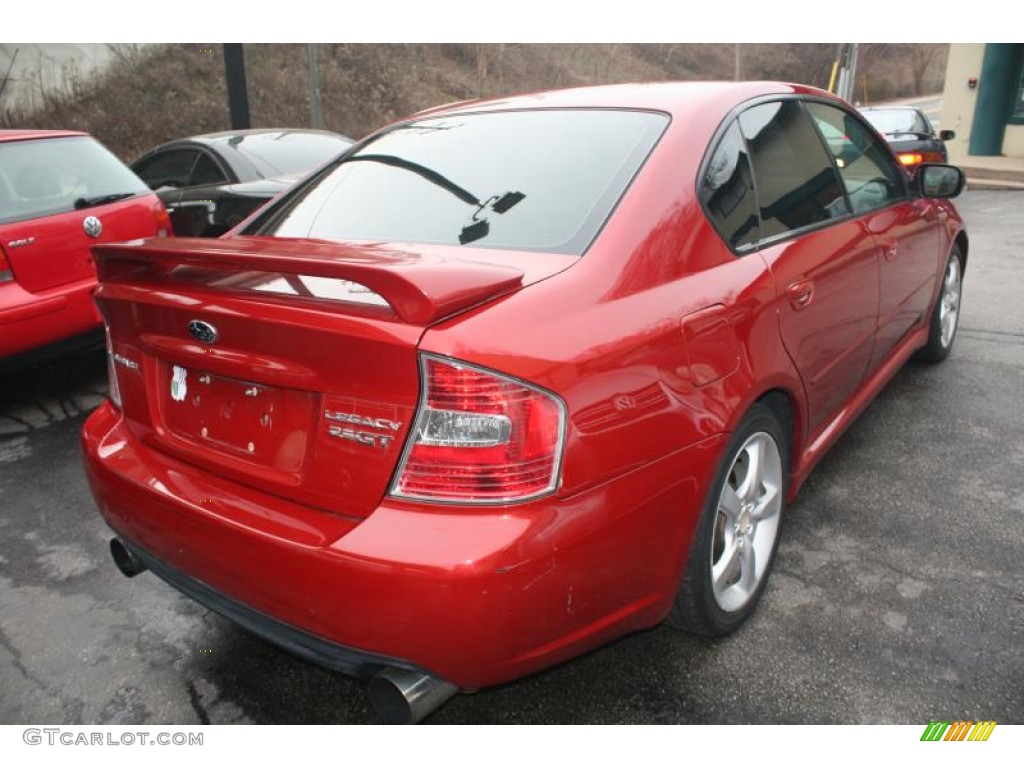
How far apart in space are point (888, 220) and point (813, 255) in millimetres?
963

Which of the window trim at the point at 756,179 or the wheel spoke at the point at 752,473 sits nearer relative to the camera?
the window trim at the point at 756,179

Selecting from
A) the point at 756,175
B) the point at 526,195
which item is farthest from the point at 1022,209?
the point at 526,195

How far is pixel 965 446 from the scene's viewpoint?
3586mm

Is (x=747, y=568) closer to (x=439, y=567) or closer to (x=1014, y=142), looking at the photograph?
(x=439, y=567)

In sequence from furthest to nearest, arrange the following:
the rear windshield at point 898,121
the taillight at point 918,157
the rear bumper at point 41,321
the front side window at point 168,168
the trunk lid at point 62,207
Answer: the rear windshield at point 898,121
the taillight at point 918,157
the front side window at point 168,168
the trunk lid at point 62,207
the rear bumper at point 41,321

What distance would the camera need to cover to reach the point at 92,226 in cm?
457

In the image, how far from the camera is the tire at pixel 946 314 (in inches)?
173

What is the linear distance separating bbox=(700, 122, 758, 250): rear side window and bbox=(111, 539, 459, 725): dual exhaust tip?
1.37 meters

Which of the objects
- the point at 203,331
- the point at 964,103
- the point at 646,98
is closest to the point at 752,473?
the point at 646,98

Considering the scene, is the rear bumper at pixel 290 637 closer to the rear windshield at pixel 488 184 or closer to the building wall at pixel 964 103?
the rear windshield at pixel 488 184

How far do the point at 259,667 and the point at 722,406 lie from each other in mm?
1482

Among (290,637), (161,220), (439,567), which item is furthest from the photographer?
(161,220)
